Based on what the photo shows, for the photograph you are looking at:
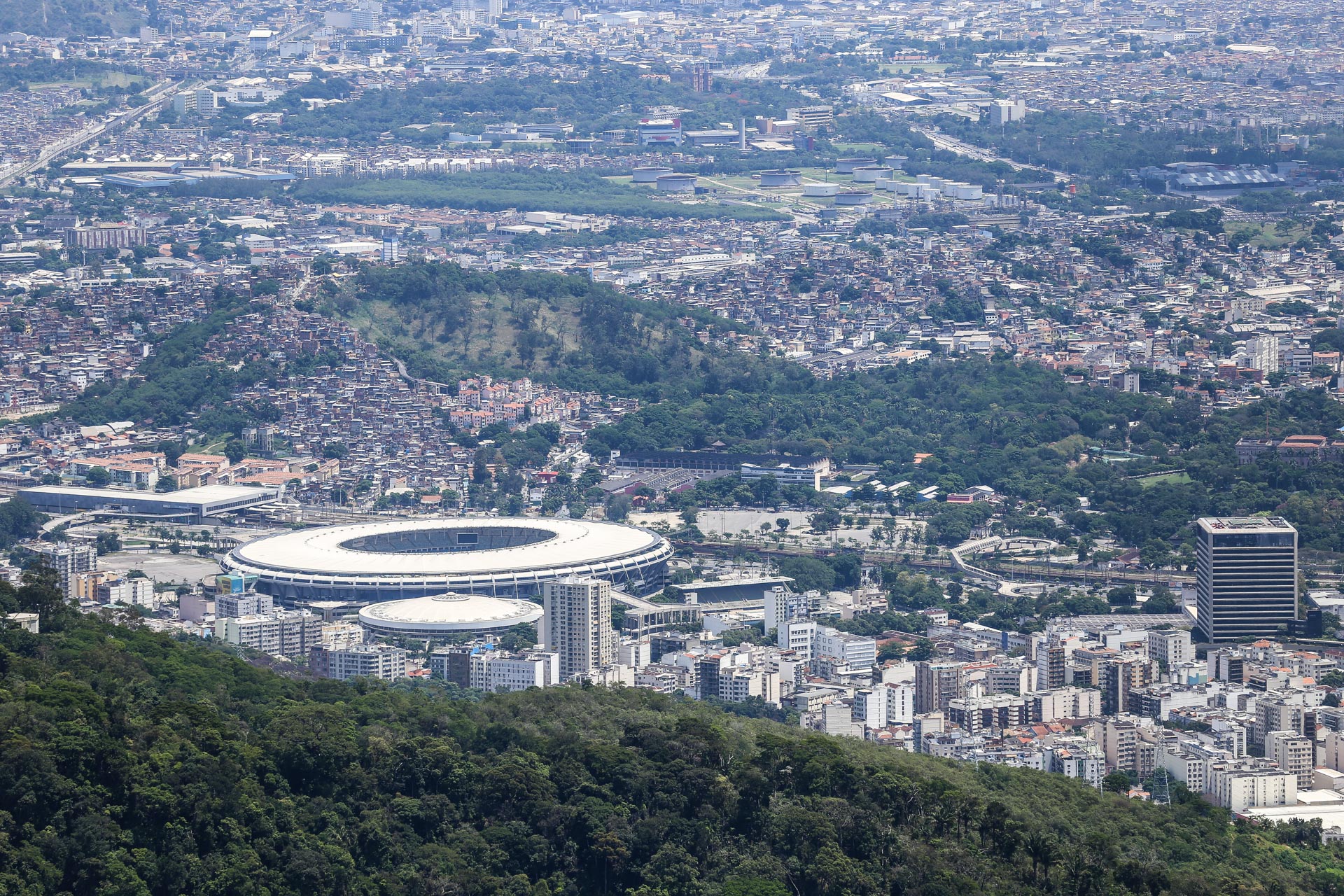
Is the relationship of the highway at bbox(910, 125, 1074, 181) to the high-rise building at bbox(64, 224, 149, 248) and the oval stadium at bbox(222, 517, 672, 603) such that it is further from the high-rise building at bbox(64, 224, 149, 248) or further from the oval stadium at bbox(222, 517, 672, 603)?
the oval stadium at bbox(222, 517, 672, 603)

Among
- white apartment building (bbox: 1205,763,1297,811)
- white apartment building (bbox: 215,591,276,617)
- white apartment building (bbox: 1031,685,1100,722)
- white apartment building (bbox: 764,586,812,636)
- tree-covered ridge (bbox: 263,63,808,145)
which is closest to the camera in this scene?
white apartment building (bbox: 1205,763,1297,811)

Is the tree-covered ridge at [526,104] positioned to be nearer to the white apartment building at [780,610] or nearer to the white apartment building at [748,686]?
the white apartment building at [780,610]

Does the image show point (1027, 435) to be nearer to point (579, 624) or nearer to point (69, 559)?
point (579, 624)

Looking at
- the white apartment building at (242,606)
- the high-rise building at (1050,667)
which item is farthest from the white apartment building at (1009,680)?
the white apartment building at (242,606)

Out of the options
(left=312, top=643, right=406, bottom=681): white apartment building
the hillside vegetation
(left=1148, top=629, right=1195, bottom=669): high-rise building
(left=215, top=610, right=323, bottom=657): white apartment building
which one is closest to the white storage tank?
the hillside vegetation

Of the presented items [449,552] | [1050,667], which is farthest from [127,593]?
[1050,667]

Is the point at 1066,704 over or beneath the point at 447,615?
over
